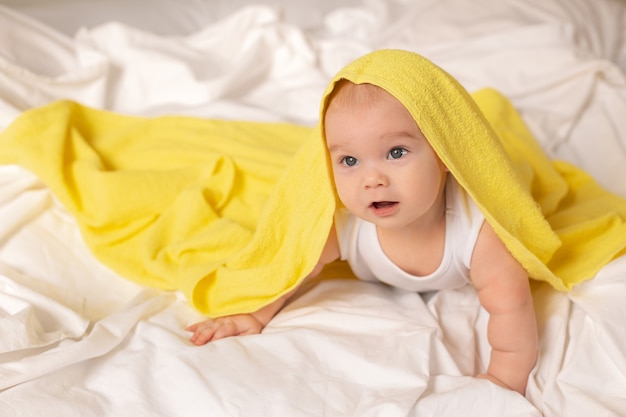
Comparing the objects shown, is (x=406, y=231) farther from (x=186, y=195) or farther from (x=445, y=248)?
(x=186, y=195)

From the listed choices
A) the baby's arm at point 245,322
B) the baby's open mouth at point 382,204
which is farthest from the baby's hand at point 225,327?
the baby's open mouth at point 382,204

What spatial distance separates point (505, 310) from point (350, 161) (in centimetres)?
30

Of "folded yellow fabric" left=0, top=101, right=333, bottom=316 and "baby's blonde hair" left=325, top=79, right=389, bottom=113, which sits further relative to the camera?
"folded yellow fabric" left=0, top=101, right=333, bottom=316

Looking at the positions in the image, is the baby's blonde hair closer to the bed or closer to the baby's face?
the baby's face

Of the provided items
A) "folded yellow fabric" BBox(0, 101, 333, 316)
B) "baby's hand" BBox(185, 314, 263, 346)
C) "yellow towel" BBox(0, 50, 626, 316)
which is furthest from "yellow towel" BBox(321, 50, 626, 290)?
"baby's hand" BBox(185, 314, 263, 346)

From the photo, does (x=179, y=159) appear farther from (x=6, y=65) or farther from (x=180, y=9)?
(x=180, y=9)

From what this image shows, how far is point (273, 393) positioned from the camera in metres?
0.96

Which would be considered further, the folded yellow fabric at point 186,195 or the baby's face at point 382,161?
the folded yellow fabric at point 186,195

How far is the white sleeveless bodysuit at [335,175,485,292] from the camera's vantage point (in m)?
1.08

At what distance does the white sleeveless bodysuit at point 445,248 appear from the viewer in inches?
42.4

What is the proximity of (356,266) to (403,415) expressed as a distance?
1.07 ft

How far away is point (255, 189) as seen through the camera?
1390 millimetres

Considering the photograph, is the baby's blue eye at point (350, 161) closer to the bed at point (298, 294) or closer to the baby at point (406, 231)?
the baby at point (406, 231)

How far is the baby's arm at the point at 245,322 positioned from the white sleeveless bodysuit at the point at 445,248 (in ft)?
0.07
